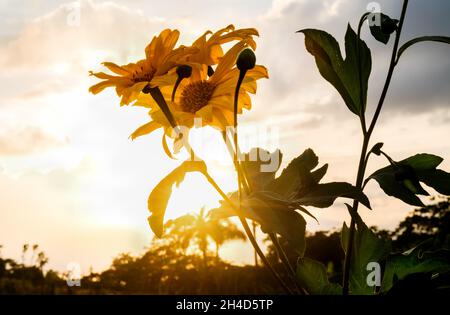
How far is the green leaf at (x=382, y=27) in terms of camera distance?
3.67 feet

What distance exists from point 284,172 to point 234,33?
1.04ft

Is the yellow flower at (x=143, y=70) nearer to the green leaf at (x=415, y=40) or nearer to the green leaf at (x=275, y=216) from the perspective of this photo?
the green leaf at (x=275, y=216)

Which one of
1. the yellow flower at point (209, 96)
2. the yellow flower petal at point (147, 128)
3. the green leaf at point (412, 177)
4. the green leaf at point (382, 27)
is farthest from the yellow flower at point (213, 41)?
the green leaf at point (412, 177)

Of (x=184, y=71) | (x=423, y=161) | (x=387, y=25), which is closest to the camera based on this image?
(x=184, y=71)

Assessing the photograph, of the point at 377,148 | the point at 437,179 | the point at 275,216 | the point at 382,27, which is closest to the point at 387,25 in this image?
the point at 382,27

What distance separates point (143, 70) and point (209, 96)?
16 cm

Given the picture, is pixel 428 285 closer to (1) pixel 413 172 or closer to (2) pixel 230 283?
(1) pixel 413 172

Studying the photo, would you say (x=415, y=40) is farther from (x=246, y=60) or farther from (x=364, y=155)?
(x=246, y=60)

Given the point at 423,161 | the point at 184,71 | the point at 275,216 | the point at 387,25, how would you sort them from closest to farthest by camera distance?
1. the point at 275,216
2. the point at 184,71
3. the point at 387,25
4. the point at 423,161

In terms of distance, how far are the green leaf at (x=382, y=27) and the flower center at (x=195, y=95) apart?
0.38m

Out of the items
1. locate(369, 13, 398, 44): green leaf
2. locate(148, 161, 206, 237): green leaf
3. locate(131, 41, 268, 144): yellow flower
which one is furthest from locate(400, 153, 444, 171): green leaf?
locate(148, 161, 206, 237): green leaf

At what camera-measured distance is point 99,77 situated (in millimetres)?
1125

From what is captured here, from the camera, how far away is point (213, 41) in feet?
3.58
